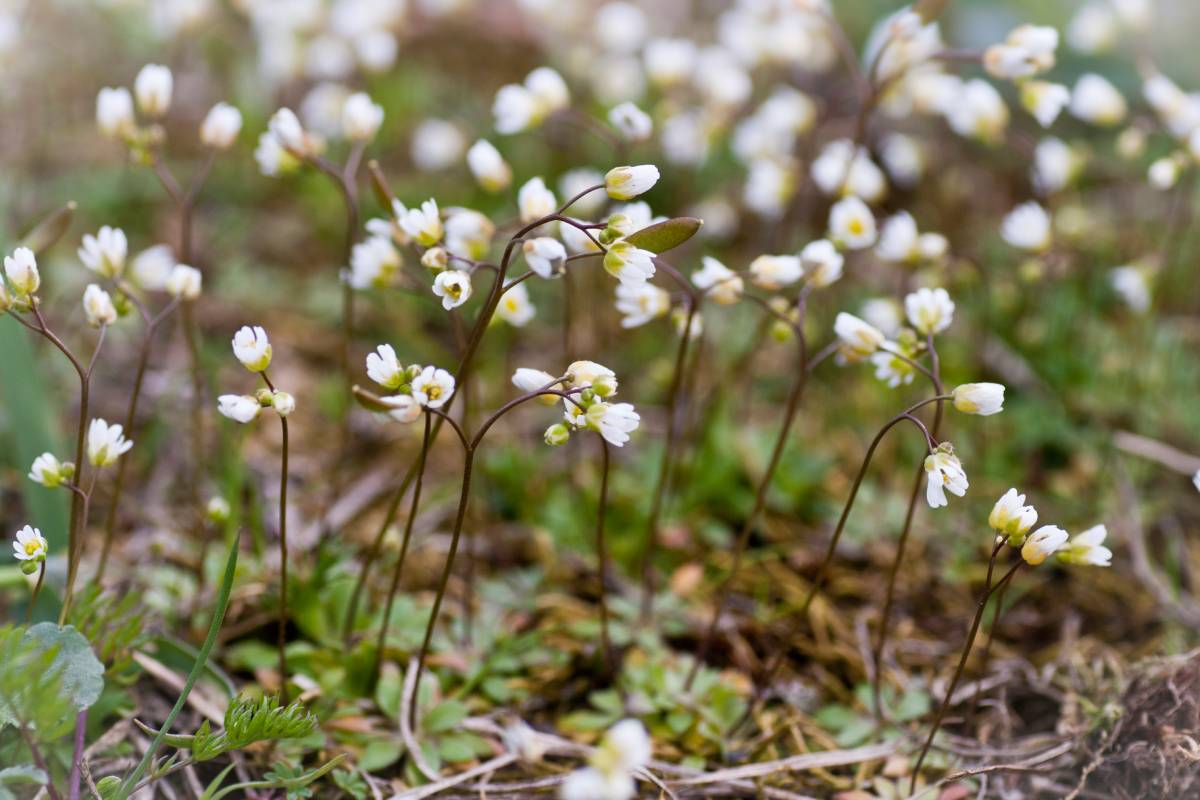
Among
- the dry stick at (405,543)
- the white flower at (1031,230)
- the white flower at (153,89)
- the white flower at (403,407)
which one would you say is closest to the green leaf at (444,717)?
the dry stick at (405,543)

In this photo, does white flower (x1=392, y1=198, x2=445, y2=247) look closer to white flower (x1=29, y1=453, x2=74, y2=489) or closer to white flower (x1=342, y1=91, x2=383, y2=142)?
white flower (x1=342, y1=91, x2=383, y2=142)

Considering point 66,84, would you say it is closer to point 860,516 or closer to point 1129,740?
point 860,516

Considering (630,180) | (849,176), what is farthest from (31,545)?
(849,176)

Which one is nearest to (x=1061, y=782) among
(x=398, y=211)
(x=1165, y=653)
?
(x=1165, y=653)

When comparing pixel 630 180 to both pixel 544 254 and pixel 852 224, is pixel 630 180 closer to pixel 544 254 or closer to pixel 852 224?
pixel 544 254

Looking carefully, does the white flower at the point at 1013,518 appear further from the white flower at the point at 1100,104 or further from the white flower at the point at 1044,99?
the white flower at the point at 1100,104

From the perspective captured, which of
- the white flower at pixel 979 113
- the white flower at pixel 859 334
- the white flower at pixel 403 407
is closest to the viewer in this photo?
the white flower at pixel 403 407
